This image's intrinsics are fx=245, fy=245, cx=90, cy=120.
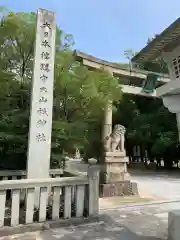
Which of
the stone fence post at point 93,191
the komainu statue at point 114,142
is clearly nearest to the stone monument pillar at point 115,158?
the komainu statue at point 114,142

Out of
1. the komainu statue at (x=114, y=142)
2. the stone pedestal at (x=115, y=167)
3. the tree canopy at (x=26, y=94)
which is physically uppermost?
the tree canopy at (x=26, y=94)

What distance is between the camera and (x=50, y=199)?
14.2ft

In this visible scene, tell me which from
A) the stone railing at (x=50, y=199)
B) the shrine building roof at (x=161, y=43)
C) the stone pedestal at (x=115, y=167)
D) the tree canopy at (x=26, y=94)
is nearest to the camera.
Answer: the shrine building roof at (x=161, y=43)

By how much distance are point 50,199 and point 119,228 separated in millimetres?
1307

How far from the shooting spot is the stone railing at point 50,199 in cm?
358

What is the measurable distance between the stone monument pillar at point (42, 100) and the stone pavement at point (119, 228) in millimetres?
1060

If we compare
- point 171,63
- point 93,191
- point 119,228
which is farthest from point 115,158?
point 171,63

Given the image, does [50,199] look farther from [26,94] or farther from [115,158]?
[115,158]

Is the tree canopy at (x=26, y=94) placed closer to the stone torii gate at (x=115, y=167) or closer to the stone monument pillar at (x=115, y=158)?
the stone torii gate at (x=115, y=167)

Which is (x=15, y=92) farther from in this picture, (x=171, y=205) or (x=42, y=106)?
(x=171, y=205)

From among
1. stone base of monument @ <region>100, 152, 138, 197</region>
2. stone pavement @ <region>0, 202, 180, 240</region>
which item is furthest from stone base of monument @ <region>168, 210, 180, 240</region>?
stone base of monument @ <region>100, 152, 138, 197</region>

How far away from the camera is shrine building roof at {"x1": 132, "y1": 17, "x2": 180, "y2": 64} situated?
9.71ft

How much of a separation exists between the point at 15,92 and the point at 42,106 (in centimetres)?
125

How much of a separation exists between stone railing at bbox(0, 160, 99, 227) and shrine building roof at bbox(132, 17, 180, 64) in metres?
1.99
